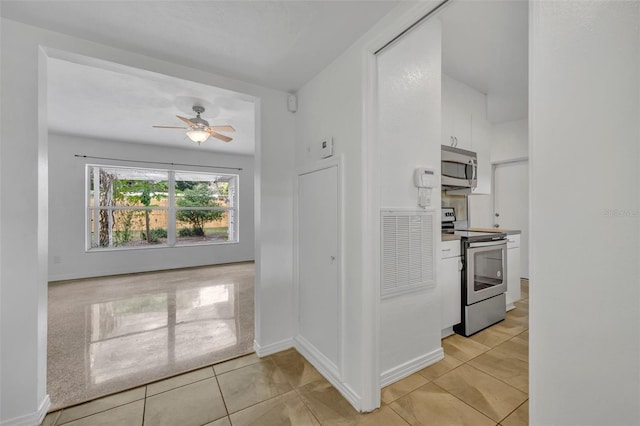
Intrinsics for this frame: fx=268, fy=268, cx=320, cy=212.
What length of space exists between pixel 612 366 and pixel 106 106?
4955 millimetres

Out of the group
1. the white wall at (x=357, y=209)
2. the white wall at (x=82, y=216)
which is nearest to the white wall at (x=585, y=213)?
the white wall at (x=357, y=209)

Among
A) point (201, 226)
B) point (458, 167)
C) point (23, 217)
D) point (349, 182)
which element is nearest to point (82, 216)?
point (201, 226)

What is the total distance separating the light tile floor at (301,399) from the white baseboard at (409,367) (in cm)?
4

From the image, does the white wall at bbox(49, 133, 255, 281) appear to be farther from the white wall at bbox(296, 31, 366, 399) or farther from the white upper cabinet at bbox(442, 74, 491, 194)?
the white upper cabinet at bbox(442, 74, 491, 194)

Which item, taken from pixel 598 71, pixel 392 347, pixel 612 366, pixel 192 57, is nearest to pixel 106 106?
pixel 192 57

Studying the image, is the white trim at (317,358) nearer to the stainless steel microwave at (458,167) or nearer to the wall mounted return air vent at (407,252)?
the wall mounted return air vent at (407,252)

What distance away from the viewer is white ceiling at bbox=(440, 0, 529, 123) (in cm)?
212

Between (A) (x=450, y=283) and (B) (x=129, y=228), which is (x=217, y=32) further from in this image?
(B) (x=129, y=228)

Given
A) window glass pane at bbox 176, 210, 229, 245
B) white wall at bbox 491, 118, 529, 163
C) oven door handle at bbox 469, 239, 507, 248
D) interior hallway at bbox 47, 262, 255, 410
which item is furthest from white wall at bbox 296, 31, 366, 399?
window glass pane at bbox 176, 210, 229, 245

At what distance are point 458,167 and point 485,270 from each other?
1180 mm

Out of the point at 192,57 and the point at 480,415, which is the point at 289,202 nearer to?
the point at 192,57

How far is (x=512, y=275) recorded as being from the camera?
3.35 m

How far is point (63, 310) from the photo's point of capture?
3432mm

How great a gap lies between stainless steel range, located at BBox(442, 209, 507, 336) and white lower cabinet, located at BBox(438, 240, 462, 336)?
7 centimetres
